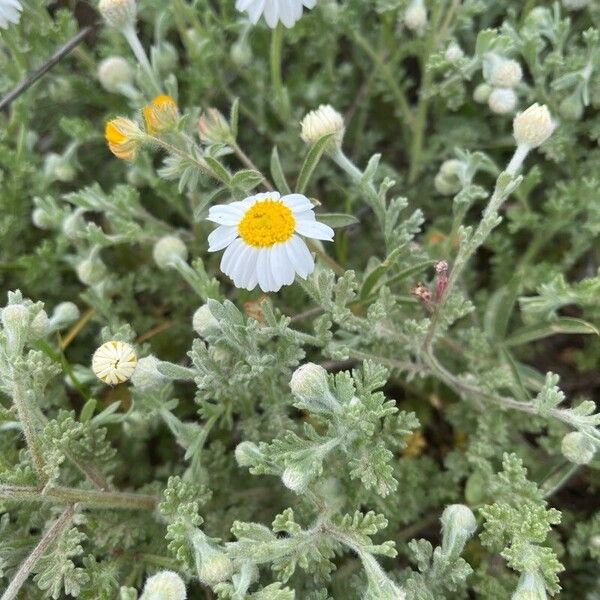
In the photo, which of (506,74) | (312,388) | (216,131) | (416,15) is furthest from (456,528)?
(416,15)

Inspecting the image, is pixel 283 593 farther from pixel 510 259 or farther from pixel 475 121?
pixel 475 121

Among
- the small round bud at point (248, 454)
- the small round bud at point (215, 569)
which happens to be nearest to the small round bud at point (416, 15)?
the small round bud at point (248, 454)

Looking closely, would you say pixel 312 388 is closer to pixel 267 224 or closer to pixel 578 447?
pixel 267 224

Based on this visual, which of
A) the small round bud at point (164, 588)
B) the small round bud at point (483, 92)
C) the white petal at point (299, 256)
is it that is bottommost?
the small round bud at point (164, 588)

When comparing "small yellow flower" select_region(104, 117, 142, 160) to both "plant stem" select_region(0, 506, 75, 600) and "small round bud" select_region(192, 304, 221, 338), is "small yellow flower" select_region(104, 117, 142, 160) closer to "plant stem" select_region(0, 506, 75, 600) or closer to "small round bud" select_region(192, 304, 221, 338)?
"small round bud" select_region(192, 304, 221, 338)

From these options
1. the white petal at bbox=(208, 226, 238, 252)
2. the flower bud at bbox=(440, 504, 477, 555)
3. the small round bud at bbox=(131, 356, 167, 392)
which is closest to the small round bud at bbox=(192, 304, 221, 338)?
the small round bud at bbox=(131, 356, 167, 392)

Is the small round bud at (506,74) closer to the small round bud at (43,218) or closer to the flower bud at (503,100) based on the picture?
the flower bud at (503,100)

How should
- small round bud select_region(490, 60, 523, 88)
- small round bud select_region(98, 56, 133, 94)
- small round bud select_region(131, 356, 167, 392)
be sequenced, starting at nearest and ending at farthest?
small round bud select_region(131, 356, 167, 392) → small round bud select_region(490, 60, 523, 88) → small round bud select_region(98, 56, 133, 94)
